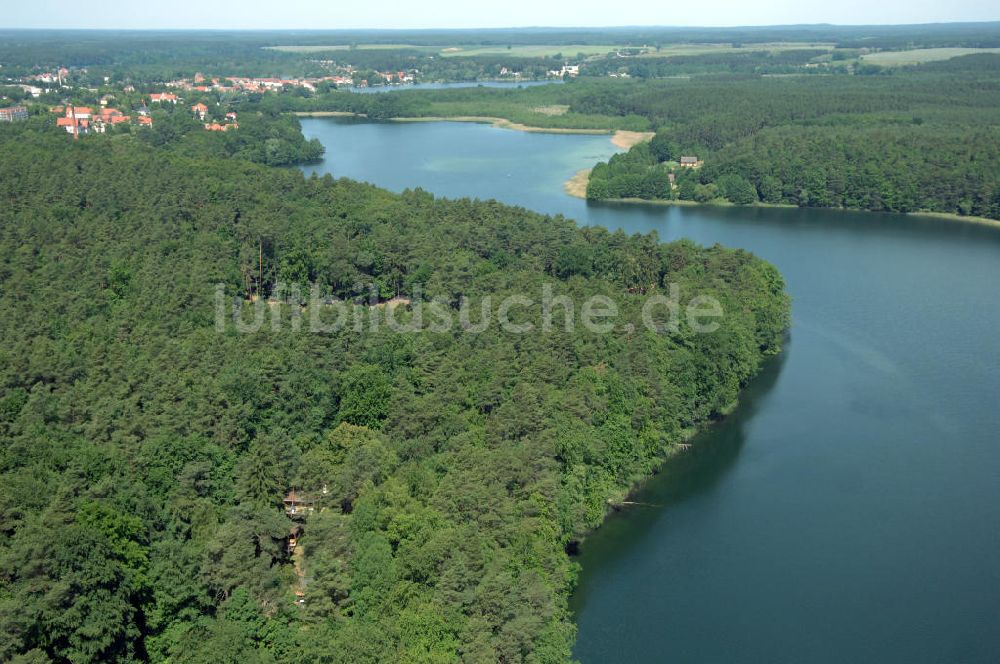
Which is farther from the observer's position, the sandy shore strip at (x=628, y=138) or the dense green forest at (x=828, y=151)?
the sandy shore strip at (x=628, y=138)

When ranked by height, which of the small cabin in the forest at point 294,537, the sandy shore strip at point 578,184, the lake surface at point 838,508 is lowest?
the lake surface at point 838,508

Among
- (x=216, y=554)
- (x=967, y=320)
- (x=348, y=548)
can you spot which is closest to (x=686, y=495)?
(x=348, y=548)

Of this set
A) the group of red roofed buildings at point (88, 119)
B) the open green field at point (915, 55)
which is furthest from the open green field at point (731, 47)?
the group of red roofed buildings at point (88, 119)

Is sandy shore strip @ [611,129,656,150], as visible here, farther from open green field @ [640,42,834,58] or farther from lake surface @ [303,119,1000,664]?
open green field @ [640,42,834,58]

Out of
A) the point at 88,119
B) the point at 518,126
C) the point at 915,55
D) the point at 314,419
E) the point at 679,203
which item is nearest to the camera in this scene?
the point at 314,419

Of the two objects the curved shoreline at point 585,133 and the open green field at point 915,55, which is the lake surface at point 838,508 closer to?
the curved shoreline at point 585,133

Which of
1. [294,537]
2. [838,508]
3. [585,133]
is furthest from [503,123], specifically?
[294,537]

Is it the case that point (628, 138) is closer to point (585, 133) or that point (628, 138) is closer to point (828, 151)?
point (585, 133)
